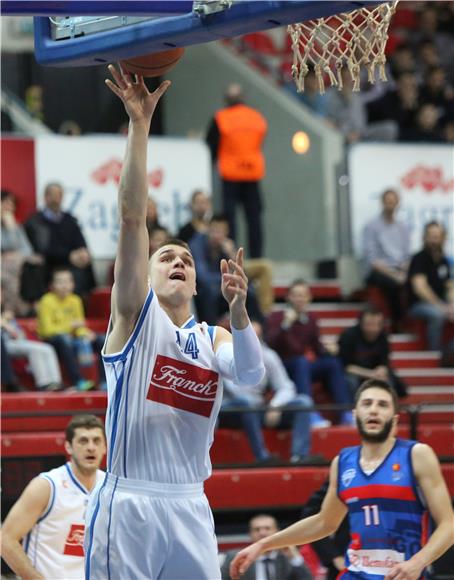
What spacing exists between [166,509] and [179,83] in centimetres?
1186

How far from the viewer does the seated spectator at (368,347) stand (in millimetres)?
12352

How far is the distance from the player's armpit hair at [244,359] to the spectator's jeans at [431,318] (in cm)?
850


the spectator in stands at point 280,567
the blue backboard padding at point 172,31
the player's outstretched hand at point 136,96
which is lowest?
the spectator in stands at point 280,567

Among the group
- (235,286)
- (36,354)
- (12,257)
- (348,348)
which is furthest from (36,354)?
(235,286)

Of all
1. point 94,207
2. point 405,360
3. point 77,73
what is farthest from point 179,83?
point 405,360

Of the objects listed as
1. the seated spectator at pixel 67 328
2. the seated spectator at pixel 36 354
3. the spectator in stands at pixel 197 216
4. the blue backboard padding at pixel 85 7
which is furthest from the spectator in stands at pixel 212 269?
the blue backboard padding at pixel 85 7

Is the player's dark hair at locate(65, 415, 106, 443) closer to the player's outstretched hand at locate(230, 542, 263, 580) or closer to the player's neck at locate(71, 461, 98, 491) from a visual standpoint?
the player's neck at locate(71, 461, 98, 491)

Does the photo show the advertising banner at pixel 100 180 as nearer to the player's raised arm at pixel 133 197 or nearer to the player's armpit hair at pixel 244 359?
the player's armpit hair at pixel 244 359

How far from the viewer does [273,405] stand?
11.3 m

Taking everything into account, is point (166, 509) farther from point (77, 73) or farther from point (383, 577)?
point (77, 73)

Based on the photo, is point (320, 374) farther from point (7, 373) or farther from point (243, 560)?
point (243, 560)

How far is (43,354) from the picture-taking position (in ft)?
37.3

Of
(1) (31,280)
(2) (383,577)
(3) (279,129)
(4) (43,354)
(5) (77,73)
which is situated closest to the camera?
(2) (383,577)

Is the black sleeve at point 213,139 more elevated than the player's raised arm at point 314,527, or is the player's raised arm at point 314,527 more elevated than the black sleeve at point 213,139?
the black sleeve at point 213,139
